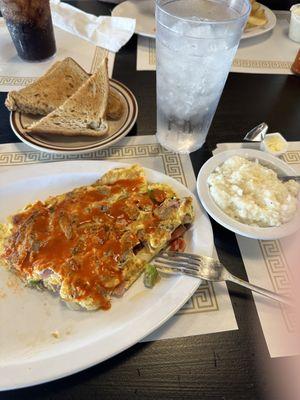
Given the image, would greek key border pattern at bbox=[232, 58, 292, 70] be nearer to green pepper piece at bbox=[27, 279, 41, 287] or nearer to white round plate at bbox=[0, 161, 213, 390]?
white round plate at bbox=[0, 161, 213, 390]

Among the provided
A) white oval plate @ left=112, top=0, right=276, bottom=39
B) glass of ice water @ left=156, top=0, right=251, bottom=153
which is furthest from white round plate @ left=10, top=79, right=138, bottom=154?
white oval plate @ left=112, top=0, right=276, bottom=39

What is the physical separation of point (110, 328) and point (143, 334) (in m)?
0.10

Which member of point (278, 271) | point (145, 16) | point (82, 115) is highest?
point (145, 16)

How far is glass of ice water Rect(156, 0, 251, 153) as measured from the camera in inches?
43.4

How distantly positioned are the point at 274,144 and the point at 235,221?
0.58m

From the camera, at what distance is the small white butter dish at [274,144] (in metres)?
1.44

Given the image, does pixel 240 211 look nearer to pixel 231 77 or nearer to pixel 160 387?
pixel 160 387

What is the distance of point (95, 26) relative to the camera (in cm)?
210

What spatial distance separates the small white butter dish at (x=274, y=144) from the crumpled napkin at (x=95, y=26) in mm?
1102

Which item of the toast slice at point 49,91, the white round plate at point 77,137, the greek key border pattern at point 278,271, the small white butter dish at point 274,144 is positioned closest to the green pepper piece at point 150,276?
the greek key border pattern at point 278,271

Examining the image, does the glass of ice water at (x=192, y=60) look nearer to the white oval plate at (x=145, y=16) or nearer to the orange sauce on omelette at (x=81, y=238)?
the orange sauce on omelette at (x=81, y=238)

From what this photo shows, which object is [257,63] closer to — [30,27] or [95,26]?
[95,26]

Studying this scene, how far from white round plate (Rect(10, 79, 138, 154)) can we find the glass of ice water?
0.56ft

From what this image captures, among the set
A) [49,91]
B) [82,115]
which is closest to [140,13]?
[49,91]
